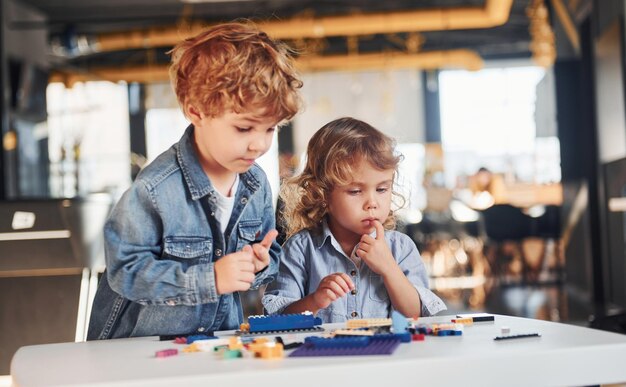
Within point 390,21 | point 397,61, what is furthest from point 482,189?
point 390,21

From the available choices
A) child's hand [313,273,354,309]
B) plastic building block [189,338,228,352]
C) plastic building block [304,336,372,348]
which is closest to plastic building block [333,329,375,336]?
plastic building block [304,336,372,348]

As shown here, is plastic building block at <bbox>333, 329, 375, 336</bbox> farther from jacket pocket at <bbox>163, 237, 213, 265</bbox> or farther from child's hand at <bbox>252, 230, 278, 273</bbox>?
jacket pocket at <bbox>163, 237, 213, 265</bbox>

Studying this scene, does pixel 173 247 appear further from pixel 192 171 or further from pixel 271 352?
pixel 271 352

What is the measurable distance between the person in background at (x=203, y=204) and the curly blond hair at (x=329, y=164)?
23cm

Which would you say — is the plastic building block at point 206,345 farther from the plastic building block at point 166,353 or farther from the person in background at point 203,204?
the person in background at point 203,204

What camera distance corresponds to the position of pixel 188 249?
Answer: 51.6 inches

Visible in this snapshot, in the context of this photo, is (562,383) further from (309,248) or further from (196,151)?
(309,248)

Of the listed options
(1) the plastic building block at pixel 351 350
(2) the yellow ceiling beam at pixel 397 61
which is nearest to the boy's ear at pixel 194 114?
(1) the plastic building block at pixel 351 350

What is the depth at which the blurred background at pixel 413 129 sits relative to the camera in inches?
119

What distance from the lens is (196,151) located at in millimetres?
1345

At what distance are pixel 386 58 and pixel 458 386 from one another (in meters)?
11.4

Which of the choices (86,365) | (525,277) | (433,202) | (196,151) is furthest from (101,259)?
(433,202)

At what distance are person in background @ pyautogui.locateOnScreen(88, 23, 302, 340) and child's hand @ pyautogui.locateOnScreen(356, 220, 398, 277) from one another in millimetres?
188

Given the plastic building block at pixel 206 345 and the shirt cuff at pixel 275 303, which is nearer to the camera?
the plastic building block at pixel 206 345
